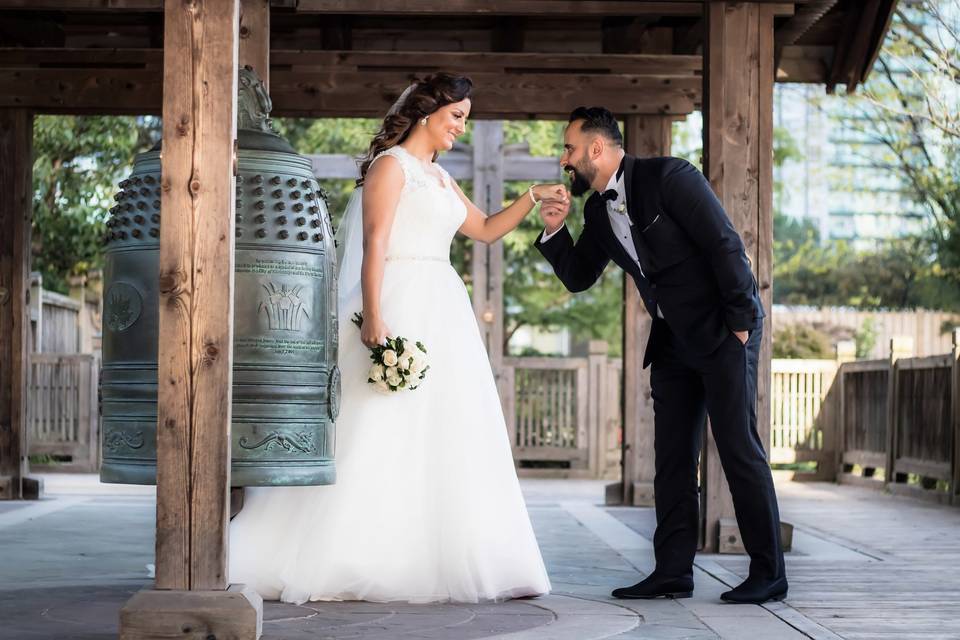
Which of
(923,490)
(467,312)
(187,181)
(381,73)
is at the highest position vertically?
(381,73)

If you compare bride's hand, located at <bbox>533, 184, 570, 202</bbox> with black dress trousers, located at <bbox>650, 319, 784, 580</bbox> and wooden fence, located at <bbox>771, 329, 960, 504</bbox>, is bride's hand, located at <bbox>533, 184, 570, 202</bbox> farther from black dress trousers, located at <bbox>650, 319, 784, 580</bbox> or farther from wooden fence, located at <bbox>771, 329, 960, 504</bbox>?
wooden fence, located at <bbox>771, 329, 960, 504</bbox>

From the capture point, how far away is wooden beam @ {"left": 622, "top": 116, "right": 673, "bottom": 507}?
958 cm

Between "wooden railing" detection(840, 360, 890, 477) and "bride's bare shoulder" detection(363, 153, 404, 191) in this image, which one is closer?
"bride's bare shoulder" detection(363, 153, 404, 191)

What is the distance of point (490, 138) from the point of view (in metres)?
14.9

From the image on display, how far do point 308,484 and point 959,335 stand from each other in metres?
6.71

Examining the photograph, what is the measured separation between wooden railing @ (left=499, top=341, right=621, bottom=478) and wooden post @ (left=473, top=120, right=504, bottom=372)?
2.20 feet

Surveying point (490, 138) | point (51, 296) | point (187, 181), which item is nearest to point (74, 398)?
point (51, 296)

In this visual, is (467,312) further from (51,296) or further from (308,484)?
(51,296)

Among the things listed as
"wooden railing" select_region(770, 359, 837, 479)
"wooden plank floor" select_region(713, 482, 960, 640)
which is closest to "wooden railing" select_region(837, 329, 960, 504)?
"wooden railing" select_region(770, 359, 837, 479)

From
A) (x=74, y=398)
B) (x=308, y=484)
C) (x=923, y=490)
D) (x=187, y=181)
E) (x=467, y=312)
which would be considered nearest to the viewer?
(x=187, y=181)

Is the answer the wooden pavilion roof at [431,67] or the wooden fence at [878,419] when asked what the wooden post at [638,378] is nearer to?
the wooden pavilion roof at [431,67]

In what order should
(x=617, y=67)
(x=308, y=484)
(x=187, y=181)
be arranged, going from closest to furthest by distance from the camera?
(x=187, y=181), (x=308, y=484), (x=617, y=67)

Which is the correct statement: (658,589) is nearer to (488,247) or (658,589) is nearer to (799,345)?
(488,247)

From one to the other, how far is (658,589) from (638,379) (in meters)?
4.62
